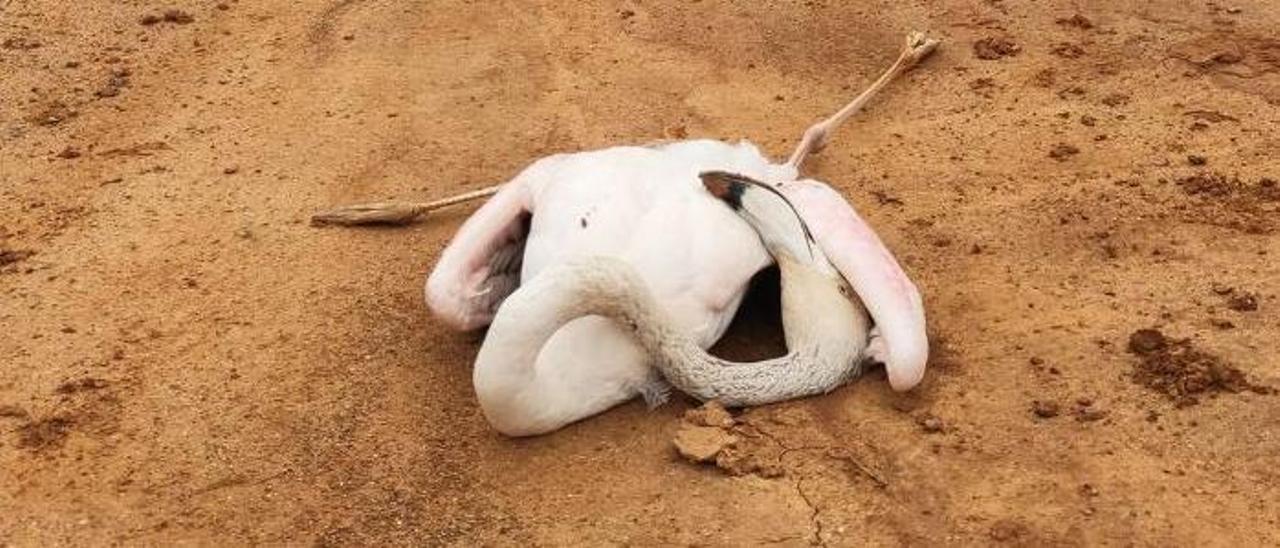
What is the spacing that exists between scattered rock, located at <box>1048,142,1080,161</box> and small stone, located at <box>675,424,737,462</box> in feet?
8.03

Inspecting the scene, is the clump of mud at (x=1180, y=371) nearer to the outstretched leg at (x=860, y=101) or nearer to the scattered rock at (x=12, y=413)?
the outstretched leg at (x=860, y=101)

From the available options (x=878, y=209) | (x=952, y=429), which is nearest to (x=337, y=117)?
(x=878, y=209)

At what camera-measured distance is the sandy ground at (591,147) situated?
4.82 metres

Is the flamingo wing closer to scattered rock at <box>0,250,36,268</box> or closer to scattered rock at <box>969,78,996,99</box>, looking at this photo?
scattered rock at <box>969,78,996,99</box>

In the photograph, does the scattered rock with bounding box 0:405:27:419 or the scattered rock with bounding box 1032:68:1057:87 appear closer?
the scattered rock with bounding box 0:405:27:419

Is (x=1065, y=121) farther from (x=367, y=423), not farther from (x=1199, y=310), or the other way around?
(x=367, y=423)

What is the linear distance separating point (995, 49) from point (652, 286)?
3.13 meters

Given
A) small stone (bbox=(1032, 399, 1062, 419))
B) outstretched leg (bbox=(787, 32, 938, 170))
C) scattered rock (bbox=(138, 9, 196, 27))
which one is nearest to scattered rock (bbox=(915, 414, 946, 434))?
small stone (bbox=(1032, 399, 1062, 419))

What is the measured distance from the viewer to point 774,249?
18.1 ft

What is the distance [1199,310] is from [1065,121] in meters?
1.67

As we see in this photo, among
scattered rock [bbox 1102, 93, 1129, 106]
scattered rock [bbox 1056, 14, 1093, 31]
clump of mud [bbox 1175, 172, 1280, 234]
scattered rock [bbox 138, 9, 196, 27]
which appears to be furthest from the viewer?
scattered rock [bbox 138, 9, 196, 27]

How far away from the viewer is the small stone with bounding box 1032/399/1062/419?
16.7ft

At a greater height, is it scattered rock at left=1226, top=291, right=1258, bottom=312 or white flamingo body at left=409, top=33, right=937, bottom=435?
white flamingo body at left=409, top=33, right=937, bottom=435

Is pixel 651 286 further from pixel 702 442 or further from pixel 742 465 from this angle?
pixel 742 465
